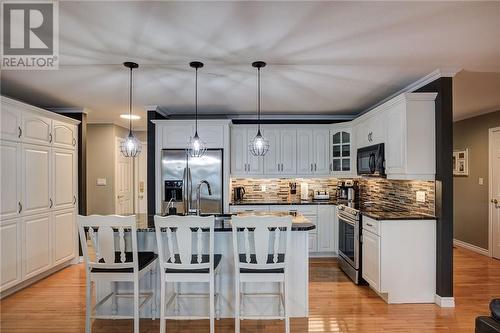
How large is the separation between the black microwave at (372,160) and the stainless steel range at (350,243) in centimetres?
58

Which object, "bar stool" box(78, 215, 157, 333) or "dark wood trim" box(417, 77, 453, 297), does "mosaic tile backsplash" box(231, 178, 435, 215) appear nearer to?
"dark wood trim" box(417, 77, 453, 297)

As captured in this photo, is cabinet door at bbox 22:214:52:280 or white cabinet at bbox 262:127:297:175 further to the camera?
white cabinet at bbox 262:127:297:175

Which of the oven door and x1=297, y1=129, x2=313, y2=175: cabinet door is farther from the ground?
x1=297, y1=129, x2=313, y2=175: cabinet door

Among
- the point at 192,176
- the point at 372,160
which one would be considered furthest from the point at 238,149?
the point at 372,160

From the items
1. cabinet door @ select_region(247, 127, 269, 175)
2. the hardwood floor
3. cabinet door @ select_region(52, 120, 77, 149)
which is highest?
cabinet door @ select_region(52, 120, 77, 149)

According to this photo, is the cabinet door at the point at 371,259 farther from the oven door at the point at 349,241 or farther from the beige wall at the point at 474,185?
the beige wall at the point at 474,185

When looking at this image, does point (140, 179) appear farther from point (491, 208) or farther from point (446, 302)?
point (491, 208)

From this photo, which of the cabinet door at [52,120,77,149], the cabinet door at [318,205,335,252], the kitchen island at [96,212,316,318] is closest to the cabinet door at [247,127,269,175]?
the cabinet door at [318,205,335,252]

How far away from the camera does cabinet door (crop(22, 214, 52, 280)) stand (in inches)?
149

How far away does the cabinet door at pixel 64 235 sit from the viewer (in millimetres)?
4367

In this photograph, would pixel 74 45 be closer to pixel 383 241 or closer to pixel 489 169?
pixel 383 241

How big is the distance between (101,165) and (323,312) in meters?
5.32

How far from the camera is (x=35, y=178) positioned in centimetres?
402

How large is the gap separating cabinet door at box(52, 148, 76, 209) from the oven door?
165 inches
